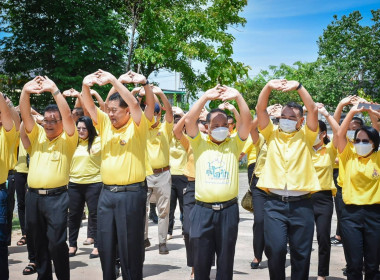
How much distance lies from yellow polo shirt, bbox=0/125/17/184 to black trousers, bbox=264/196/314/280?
3.31 m

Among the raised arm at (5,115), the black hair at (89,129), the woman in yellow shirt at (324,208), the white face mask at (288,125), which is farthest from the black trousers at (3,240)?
the woman in yellow shirt at (324,208)

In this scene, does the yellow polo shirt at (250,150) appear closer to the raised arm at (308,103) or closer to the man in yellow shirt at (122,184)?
the raised arm at (308,103)

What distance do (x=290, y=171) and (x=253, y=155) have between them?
128 inches

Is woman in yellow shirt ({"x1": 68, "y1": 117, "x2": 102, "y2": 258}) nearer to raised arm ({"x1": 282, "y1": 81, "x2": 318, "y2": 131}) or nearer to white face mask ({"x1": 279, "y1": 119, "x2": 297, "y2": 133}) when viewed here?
white face mask ({"x1": 279, "y1": 119, "x2": 297, "y2": 133})

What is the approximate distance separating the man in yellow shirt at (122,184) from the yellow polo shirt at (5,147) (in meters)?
1.26

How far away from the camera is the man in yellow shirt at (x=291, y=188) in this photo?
541cm

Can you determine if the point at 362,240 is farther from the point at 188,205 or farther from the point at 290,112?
the point at 188,205

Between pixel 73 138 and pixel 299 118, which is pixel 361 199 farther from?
pixel 73 138

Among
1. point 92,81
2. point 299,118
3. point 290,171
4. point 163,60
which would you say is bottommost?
point 290,171

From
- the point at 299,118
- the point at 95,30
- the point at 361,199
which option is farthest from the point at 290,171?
the point at 95,30

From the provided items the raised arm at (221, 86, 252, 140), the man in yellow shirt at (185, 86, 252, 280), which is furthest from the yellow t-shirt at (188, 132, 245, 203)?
the raised arm at (221, 86, 252, 140)

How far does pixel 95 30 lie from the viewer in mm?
20062

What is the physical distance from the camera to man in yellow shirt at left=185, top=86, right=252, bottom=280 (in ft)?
17.5

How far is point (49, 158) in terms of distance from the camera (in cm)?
607
